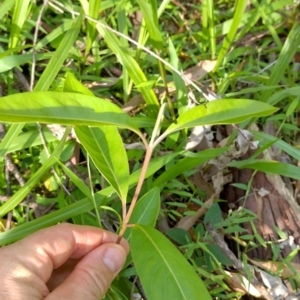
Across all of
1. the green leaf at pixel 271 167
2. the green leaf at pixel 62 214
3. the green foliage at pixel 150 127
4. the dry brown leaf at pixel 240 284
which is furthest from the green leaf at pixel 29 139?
the dry brown leaf at pixel 240 284

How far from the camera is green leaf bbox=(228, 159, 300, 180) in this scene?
1.49 m

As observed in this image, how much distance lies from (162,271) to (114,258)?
0.58ft

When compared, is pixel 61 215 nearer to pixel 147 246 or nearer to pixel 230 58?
pixel 147 246

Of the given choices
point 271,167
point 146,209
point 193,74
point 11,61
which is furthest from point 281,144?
point 11,61

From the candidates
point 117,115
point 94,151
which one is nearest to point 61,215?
point 94,151

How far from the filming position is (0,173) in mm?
1489

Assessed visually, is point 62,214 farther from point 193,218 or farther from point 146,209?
point 193,218

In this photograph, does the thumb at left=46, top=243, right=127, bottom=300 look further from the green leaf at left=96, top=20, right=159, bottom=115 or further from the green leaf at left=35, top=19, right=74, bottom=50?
the green leaf at left=35, top=19, right=74, bottom=50

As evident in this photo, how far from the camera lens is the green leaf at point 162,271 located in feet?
3.21

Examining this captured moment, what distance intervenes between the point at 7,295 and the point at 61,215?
33 centimetres

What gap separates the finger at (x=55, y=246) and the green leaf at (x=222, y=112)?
41cm

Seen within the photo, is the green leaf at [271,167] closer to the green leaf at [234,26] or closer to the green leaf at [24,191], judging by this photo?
the green leaf at [234,26]

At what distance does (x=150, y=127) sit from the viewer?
5.10 feet

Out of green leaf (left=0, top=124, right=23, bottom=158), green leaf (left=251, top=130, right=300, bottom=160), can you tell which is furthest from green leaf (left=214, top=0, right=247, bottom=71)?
green leaf (left=0, top=124, right=23, bottom=158)
